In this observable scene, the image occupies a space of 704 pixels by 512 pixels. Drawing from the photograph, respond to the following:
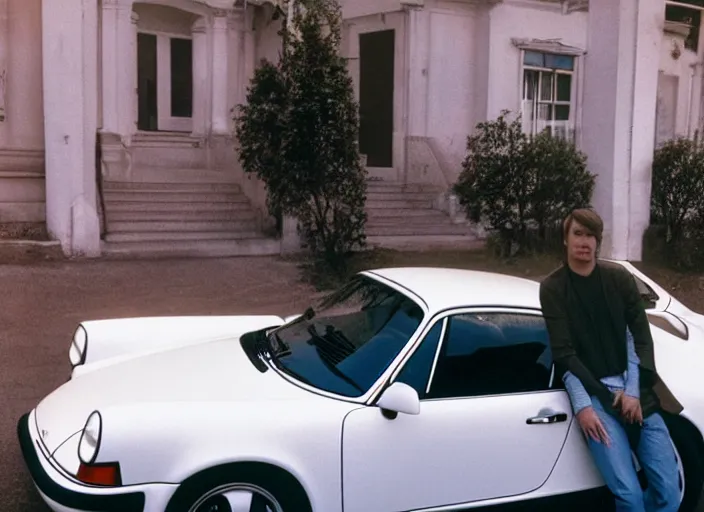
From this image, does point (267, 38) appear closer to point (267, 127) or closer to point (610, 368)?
point (267, 127)

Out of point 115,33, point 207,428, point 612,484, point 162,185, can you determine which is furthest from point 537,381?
point 115,33

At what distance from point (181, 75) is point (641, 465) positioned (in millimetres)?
11454

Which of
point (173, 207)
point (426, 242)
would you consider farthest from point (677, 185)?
point (173, 207)

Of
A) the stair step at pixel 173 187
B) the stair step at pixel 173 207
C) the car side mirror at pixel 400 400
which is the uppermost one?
the stair step at pixel 173 187

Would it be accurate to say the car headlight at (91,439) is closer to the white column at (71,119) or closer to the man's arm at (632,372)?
the man's arm at (632,372)

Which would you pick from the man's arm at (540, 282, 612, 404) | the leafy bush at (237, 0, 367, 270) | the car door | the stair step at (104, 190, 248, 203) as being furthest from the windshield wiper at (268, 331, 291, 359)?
the stair step at (104, 190, 248, 203)

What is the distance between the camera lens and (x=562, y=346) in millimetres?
3416

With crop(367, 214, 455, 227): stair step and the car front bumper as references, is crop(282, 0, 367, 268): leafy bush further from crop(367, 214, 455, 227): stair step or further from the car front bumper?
the car front bumper

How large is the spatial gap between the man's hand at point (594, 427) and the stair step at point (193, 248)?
767 centimetres

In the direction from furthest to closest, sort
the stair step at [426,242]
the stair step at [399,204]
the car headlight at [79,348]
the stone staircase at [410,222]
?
the stair step at [399,204], the stone staircase at [410,222], the stair step at [426,242], the car headlight at [79,348]

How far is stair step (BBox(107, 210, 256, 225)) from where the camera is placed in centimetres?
1070

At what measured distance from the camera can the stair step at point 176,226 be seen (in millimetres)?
10477

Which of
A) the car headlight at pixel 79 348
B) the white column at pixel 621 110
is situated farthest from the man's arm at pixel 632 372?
the white column at pixel 621 110

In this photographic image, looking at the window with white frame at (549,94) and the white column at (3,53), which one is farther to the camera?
the window with white frame at (549,94)
